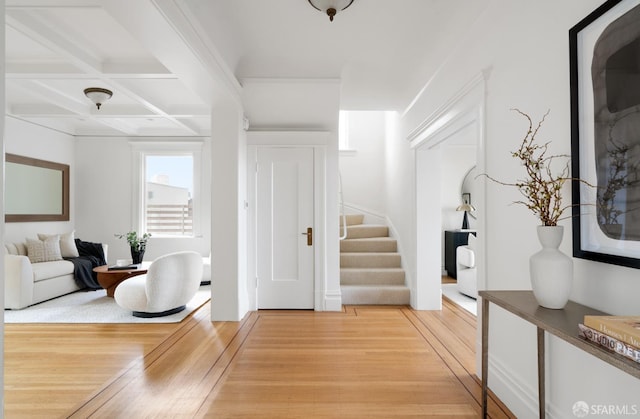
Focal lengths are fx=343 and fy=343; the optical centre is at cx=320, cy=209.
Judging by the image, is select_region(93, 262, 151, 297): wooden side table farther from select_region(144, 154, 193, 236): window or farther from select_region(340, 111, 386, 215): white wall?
select_region(340, 111, 386, 215): white wall

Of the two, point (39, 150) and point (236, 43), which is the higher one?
point (236, 43)

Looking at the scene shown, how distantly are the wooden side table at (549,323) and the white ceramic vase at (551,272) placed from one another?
0.16ft

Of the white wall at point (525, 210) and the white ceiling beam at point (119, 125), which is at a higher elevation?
the white ceiling beam at point (119, 125)

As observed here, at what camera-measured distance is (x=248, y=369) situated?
2.53 metres

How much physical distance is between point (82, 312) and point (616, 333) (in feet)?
15.6

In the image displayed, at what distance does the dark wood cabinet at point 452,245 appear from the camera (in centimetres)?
613

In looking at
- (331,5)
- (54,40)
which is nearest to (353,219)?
(331,5)

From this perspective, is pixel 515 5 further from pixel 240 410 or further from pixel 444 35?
pixel 240 410

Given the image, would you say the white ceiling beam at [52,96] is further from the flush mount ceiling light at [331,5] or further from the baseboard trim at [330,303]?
the baseboard trim at [330,303]

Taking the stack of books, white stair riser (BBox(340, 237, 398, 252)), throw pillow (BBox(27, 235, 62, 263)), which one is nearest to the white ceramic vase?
the stack of books

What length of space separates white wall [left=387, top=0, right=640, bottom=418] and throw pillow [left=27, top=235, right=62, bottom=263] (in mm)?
5608

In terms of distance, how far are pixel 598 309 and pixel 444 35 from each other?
236 centimetres

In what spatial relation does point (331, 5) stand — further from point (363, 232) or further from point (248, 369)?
point (363, 232)

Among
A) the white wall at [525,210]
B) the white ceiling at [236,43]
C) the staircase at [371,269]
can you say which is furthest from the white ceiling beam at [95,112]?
the white wall at [525,210]
